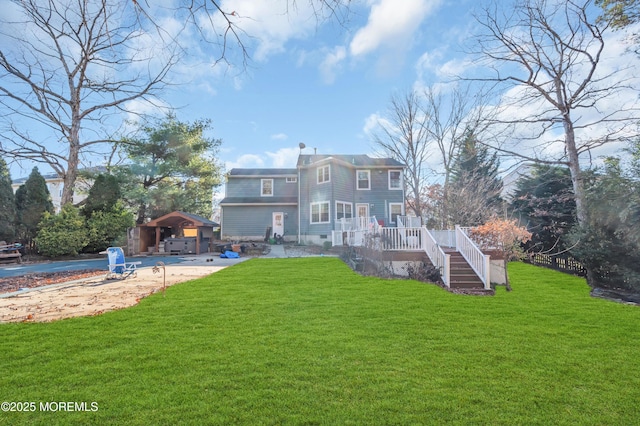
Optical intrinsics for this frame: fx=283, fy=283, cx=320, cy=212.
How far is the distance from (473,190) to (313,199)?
33.7 ft

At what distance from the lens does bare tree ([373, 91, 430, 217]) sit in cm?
2061

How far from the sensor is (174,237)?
16.8 metres

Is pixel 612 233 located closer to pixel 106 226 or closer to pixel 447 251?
pixel 447 251

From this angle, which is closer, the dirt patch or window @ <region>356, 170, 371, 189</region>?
the dirt patch

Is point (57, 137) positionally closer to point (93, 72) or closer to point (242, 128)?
point (93, 72)

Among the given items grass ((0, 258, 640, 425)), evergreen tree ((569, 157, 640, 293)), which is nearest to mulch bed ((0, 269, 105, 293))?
grass ((0, 258, 640, 425))

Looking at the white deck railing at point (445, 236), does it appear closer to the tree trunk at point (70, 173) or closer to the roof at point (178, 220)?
the roof at point (178, 220)

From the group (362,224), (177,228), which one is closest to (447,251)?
(362,224)

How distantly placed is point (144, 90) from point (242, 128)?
23.1 feet

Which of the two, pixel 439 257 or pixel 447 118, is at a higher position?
pixel 447 118

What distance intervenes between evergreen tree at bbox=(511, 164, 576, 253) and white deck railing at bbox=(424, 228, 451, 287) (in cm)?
551

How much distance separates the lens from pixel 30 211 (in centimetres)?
1411

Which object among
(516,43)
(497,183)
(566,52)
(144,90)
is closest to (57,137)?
(144,90)

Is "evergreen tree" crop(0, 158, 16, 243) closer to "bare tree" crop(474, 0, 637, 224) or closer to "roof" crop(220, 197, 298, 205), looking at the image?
"roof" crop(220, 197, 298, 205)
